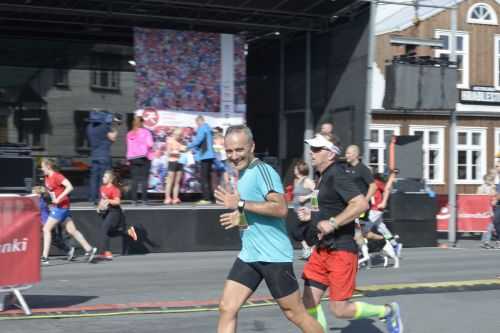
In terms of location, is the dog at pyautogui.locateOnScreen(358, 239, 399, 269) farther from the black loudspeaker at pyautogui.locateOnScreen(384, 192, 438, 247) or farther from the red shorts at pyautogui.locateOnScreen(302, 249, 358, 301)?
the red shorts at pyautogui.locateOnScreen(302, 249, 358, 301)

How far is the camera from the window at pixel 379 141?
26641 mm

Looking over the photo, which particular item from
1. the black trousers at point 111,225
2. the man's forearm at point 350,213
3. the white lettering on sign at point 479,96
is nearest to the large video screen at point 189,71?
the black trousers at point 111,225

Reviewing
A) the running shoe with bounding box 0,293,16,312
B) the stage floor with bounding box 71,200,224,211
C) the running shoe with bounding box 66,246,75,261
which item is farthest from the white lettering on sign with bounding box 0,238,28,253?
the stage floor with bounding box 71,200,224,211

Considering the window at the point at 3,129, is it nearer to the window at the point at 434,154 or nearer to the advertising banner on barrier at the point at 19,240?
the advertising banner on barrier at the point at 19,240

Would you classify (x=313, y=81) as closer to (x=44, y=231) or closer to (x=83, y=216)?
(x=83, y=216)

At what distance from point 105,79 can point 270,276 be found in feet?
56.7

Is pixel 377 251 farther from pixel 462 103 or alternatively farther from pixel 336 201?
pixel 462 103

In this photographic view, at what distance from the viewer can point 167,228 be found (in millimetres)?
14695

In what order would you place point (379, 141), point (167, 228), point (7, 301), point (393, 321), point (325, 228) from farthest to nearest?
point (379, 141) < point (167, 228) < point (7, 301) < point (393, 321) < point (325, 228)

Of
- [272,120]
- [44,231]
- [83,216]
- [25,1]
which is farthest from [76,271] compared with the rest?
[272,120]

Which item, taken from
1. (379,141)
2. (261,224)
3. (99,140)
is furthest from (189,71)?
(261,224)

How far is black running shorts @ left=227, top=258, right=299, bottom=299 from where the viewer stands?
219 inches

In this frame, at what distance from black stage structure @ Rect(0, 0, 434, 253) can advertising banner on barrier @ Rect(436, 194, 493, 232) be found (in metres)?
3.75

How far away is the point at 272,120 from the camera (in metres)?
20.9
